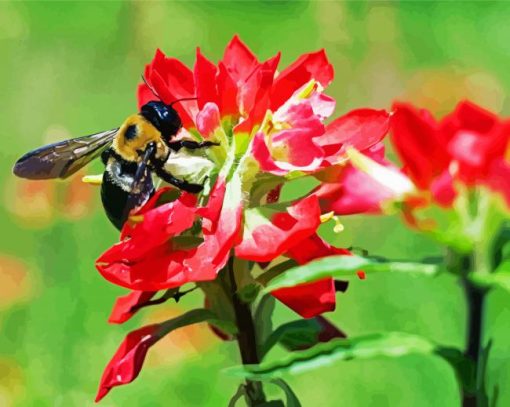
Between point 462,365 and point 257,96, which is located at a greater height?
point 257,96

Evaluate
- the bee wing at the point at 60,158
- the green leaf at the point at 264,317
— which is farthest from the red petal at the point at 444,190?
the bee wing at the point at 60,158

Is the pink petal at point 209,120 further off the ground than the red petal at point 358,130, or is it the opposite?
the pink petal at point 209,120

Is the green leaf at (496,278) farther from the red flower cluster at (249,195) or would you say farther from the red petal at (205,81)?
the red petal at (205,81)

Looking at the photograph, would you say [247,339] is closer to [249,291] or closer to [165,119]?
[249,291]

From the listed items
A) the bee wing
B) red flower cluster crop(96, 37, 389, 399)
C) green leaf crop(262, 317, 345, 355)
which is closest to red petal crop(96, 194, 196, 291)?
red flower cluster crop(96, 37, 389, 399)

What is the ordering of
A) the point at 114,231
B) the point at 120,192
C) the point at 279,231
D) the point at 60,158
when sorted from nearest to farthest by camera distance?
1. the point at 279,231
2. the point at 120,192
3. the point at 60,158
4. the point at 114,231

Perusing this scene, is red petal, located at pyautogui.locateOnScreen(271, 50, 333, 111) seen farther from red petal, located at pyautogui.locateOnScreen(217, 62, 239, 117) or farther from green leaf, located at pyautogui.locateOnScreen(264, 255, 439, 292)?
green leaf, located at pyautogui.locateOnScreen(264, 255, 439, 292)

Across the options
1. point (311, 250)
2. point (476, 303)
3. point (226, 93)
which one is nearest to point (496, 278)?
point (476, 303)
